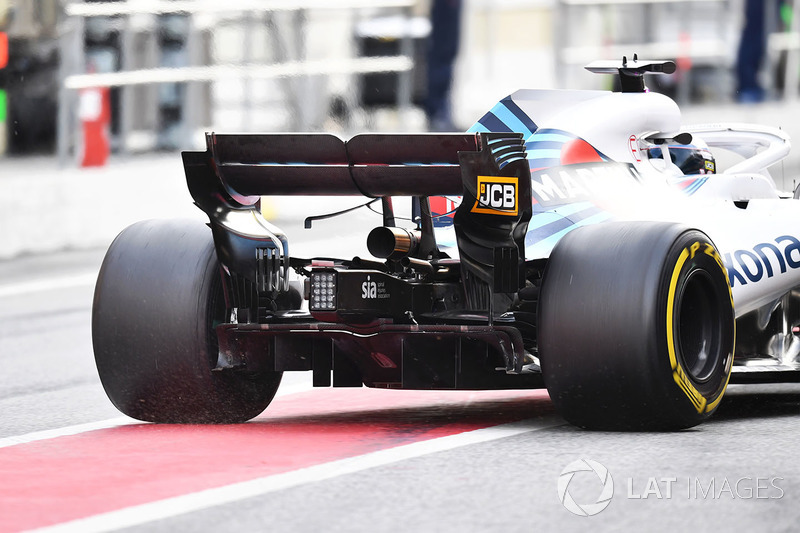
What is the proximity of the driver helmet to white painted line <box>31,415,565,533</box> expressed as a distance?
161 centimetres

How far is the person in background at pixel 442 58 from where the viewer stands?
2172 centimetres

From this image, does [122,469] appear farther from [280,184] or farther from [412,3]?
[412,3]

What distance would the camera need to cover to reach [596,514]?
5.34m

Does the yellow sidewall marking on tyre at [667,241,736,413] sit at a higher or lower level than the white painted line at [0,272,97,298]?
higher

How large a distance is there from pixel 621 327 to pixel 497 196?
0.70 m

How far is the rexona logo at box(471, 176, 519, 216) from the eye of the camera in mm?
6859

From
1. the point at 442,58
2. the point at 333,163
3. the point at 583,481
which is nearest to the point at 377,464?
the point at 583,481

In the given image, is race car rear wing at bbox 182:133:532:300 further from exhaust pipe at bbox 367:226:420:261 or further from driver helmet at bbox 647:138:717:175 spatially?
driver helmet at bbox 647:138:717:175

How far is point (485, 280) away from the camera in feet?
23.2

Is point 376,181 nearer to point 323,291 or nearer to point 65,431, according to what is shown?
point 323,291

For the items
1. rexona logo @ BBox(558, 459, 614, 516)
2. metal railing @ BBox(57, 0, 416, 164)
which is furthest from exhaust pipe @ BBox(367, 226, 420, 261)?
metal railing @ BBox(57, 0, 416, 164)

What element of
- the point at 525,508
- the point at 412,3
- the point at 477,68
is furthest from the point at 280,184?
the point at 477,68

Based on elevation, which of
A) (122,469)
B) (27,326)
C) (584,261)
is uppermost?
(584,261)

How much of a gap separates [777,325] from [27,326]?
6.45 m
